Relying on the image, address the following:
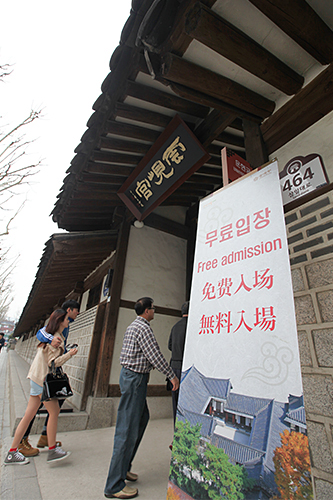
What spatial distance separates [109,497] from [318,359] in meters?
1.98

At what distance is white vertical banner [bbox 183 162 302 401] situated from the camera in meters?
1.21

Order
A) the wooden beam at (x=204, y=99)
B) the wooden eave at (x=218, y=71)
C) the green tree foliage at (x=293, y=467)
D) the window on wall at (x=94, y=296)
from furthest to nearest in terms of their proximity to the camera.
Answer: the window on wall at (x=94, y=296) < the wooden beam at (x=204, y=99) < the wooden eave at (x=218, y=71) < the green tree foliage at (x=293, y=467)

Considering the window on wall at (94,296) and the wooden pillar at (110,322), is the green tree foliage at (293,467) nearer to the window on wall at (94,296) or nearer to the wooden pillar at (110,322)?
the wooden pillar at (110,322)

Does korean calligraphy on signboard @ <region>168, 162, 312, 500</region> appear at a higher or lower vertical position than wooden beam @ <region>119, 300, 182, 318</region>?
lower

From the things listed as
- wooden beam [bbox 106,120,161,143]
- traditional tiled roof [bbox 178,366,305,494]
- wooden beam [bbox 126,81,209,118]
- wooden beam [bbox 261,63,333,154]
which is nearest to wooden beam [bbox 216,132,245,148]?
wooden beam [bbox 126,81,209,118]

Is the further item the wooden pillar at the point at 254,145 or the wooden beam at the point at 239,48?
the wooden pillar at the point at 254,145

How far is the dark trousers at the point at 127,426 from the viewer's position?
205 centimetres

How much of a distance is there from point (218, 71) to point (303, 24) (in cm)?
70

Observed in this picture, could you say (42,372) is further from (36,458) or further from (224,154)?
(224,154)

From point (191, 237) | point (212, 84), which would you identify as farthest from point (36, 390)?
point (191, 237)

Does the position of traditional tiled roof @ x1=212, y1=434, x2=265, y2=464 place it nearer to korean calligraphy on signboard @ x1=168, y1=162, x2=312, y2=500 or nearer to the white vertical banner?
korean calligraphy on signboard @ x1=168, y1=162, x2=312, y2=500

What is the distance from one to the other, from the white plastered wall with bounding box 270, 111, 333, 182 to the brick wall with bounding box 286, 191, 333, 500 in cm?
39

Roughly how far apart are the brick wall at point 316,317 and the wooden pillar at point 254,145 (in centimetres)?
67

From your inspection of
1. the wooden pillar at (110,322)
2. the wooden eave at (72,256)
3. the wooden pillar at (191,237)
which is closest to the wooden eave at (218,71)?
the wooden eave at (72,256)
